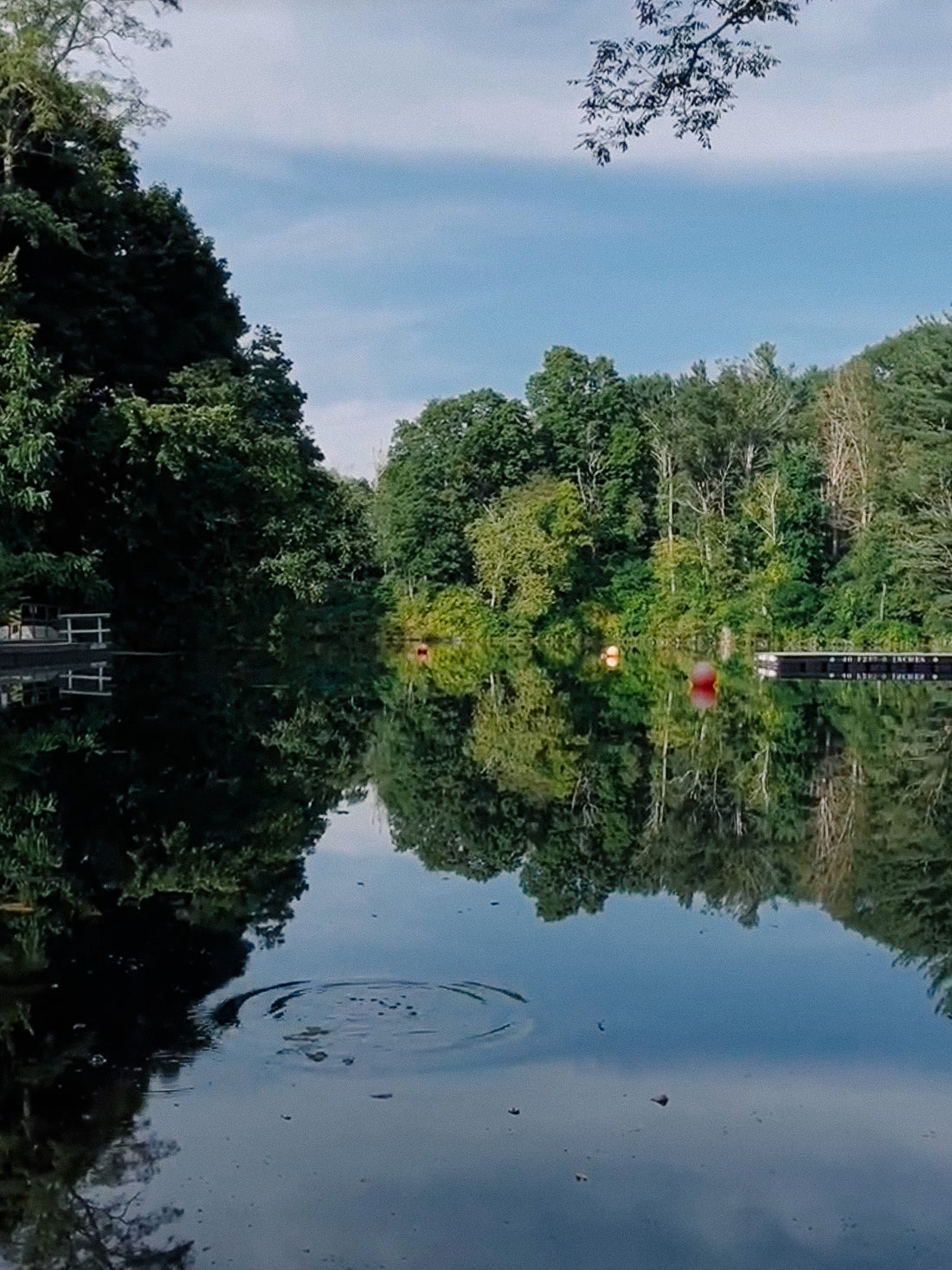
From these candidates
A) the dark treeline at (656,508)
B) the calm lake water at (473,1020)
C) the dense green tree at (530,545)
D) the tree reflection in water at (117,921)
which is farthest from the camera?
the dense green tree at (530,545)

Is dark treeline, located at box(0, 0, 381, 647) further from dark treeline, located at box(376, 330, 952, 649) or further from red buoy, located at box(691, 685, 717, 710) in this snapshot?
dark treeline, located at box(376, 330, 952, 649)

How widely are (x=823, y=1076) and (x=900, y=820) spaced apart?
7.23 meters

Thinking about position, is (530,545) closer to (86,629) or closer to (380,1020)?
(86,629)

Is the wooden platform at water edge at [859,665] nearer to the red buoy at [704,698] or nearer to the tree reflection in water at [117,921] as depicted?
the red buoy at [704,698]

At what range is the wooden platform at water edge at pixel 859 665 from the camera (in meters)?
39.5

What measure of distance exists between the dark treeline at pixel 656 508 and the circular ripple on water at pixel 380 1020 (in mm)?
49734

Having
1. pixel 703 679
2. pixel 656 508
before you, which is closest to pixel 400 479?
pixel 656 508

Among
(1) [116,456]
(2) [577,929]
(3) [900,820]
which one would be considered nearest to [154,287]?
(1) [116,456]

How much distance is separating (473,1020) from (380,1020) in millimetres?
415

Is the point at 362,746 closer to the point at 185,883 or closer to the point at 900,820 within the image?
the point at 900,820

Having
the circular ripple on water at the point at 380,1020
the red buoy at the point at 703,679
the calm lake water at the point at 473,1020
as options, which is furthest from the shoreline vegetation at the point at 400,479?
the circular ripple on water at the point at 380,1020

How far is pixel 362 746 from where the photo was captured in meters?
19.0

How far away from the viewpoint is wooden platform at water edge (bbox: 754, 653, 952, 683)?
1555 inches

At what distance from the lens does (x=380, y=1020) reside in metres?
6.83
